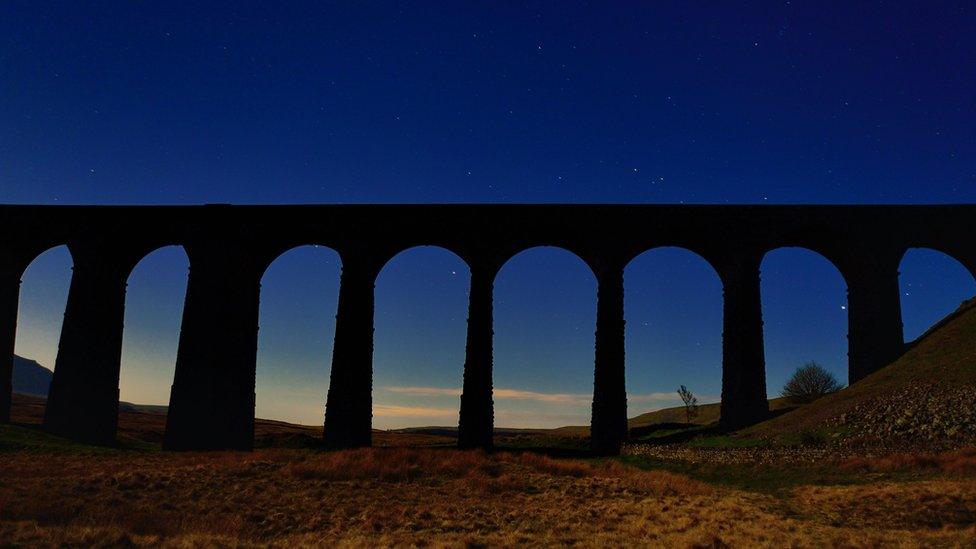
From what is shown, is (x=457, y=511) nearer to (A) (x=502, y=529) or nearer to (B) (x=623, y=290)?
(A) (x=502, y=529)

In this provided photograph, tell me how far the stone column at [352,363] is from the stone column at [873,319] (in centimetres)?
2445

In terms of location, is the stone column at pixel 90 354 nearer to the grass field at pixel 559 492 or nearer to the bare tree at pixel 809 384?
the grass field at pixel 559 492

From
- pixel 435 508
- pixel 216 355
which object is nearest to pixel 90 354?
pixel 216 355

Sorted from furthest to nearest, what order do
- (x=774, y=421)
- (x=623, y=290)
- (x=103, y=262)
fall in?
(x=103, y=262), (x=623, y=290), (x=774, y=421)

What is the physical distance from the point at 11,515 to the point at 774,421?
94.8 feet

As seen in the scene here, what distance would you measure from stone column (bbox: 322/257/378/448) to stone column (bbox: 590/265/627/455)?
1094cm

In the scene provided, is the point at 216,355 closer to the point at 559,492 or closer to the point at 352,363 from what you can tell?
the point at 352,363

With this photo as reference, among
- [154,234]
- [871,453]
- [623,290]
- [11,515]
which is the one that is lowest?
[11,515]

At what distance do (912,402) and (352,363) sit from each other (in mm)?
24275

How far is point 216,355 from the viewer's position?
120 feet

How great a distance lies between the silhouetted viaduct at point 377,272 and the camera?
1372 inches

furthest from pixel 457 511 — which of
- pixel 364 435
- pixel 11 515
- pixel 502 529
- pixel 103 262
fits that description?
pixel 103 262

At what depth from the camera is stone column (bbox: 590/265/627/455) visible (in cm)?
3334

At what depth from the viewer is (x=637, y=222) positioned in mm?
36156
